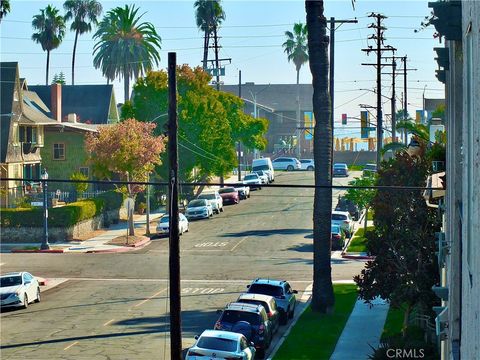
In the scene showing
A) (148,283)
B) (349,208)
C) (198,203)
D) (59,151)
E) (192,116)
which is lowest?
(148,283)

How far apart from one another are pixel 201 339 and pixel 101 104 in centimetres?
7737

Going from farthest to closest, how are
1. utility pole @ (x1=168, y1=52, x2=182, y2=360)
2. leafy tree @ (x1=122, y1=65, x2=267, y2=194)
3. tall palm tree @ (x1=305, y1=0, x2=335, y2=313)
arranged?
leafy tree @ (x1=122, y1=65, x2=267, y2=194), tall palm tree @ (x1=305, y1=0, x2=335, y2=313), utility pole @ (x1=168, y1=52, x2=182, y2=360)

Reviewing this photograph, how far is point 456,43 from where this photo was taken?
1352 centimetres

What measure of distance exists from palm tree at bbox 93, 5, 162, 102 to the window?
39.5 m

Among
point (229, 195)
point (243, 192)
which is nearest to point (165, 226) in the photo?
point (229, 195)

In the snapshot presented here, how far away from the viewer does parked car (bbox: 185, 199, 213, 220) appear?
A: 67.2 meters

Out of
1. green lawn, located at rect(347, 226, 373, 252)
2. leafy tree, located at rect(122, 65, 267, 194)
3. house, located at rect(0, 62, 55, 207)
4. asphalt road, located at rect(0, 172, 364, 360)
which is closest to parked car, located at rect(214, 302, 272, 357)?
asphalt road, located at rect(0, 172, 364, 360)

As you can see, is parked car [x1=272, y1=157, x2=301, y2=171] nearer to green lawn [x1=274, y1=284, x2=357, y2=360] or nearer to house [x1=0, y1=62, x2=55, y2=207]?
house [x1=0, y1=62, x2=55, y2=207]

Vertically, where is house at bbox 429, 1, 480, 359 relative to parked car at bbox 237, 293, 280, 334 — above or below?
above

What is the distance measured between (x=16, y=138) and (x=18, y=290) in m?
34.0

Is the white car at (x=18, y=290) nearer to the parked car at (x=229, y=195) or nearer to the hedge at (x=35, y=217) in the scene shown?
the hedge at (x=35, y=217)

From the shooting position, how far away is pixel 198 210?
67.2m

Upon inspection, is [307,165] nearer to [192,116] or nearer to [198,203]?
[192,116]

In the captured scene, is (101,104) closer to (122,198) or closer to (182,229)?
(122,198)
